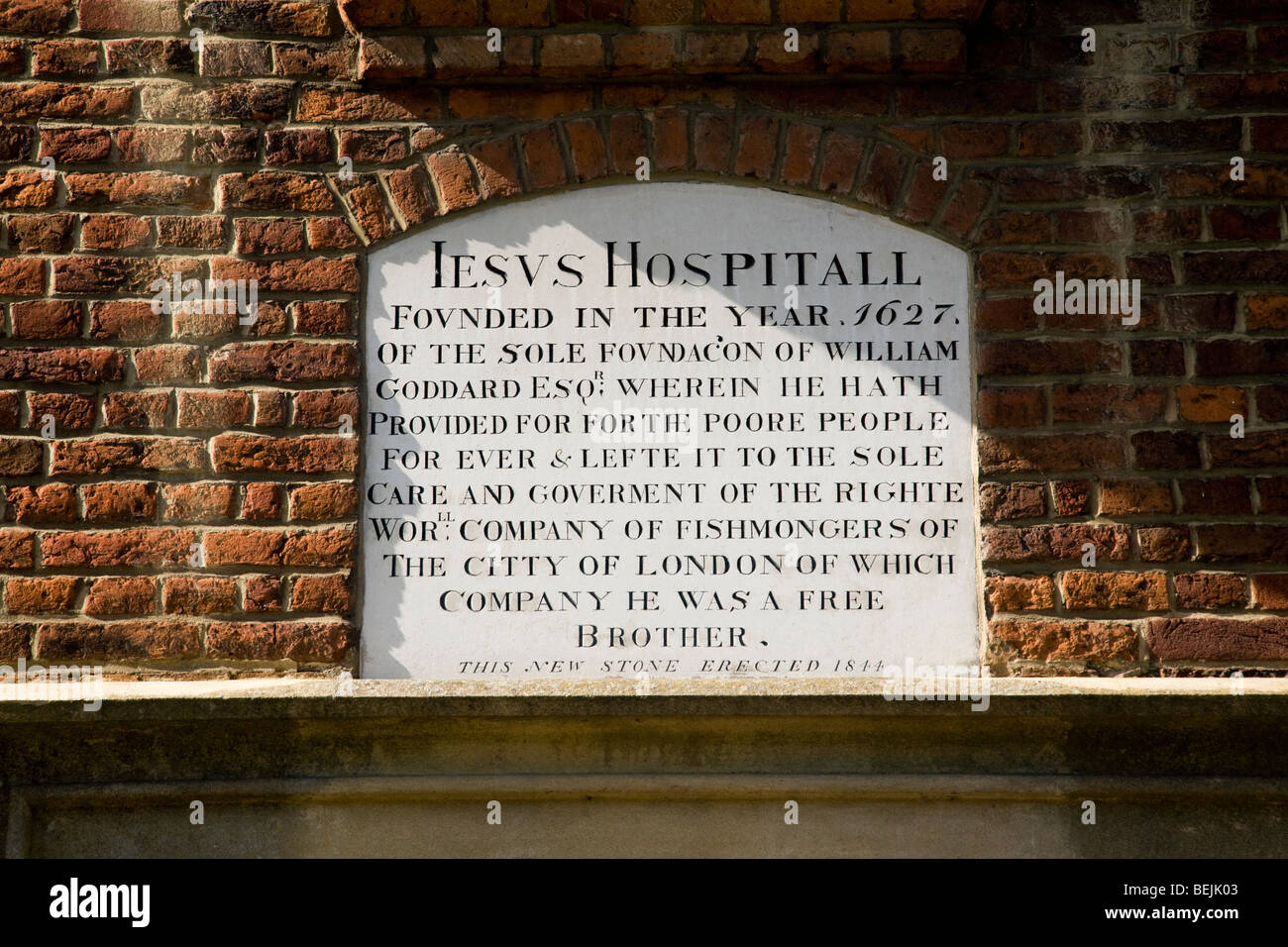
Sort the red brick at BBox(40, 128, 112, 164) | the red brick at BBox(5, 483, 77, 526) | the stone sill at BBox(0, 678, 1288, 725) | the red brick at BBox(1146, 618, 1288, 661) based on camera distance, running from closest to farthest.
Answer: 1. the stone sill at BBox(0, 678, 1288, 725)
2. the red brick at BBox(1146, 618, 1288, 661)
3. the red brick at BBox(5, 483, 77, 526)
4. the red brick at BBox(40, 128, 112, 164)

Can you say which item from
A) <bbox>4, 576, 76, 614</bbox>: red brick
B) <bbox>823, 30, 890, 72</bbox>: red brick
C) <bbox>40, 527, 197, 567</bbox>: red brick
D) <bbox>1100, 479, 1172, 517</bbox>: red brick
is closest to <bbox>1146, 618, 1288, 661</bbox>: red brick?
<bbox>1100, 479, 1172, 517</bbox>: red brick

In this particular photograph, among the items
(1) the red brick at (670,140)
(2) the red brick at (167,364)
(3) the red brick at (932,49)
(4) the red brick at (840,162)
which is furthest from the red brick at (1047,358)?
(2) the red brick at (167,364)

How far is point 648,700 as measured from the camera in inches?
114

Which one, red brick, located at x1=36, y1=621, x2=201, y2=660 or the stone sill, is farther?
red brick, located at x1=36, y1=621, x2=201, y2=660

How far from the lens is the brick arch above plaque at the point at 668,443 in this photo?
306 centimetres

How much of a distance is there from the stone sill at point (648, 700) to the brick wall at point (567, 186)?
0.47ft

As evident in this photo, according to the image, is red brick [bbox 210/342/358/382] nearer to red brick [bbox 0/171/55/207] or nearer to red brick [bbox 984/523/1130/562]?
red brick [bbox 0/171/55/207]

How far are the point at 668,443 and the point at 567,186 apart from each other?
2.10 feet

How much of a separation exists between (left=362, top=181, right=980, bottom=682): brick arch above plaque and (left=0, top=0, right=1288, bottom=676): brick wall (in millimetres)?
80

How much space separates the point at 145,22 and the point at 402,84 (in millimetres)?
627

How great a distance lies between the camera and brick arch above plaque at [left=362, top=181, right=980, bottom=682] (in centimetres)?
306

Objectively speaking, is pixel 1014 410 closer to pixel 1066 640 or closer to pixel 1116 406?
pixel 1116 406

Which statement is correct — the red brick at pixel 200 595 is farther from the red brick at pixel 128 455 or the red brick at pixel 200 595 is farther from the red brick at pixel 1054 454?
the red brick at pixel 1054 454
